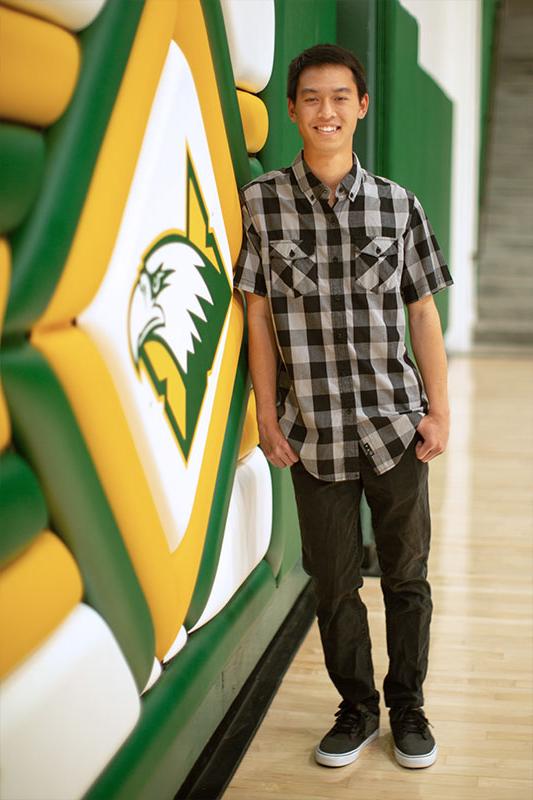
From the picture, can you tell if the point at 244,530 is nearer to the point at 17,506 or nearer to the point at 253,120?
the point at 253,120

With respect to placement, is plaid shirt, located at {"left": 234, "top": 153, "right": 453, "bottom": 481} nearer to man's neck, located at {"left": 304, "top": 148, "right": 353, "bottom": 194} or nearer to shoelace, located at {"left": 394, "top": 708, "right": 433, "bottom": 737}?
man's neck, located at {"left": 304, "top": 148, "right": 353, "bottom": 194}

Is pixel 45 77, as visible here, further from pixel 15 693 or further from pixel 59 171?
pixel 15 693

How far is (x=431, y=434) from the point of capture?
1889mm

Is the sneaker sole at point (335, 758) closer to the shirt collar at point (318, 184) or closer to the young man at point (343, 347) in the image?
the young man at point (343, 347)

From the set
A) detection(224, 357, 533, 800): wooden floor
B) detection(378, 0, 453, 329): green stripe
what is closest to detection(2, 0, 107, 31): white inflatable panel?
detection(224, 357, 533, 800): wooden floor

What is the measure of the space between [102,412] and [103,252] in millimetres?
207

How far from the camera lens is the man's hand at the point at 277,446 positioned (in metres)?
1.90

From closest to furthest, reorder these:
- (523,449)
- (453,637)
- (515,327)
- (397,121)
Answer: (453,637)
(397,121)
(523,449)
(515,327)

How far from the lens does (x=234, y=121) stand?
1902 mm

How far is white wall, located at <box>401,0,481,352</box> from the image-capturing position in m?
7.41

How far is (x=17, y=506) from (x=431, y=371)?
1.02 meters

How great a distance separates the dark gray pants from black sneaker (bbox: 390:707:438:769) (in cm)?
2

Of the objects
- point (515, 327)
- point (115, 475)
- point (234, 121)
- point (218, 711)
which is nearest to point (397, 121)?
point (234, 121)

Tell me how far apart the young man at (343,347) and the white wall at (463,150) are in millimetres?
5251
